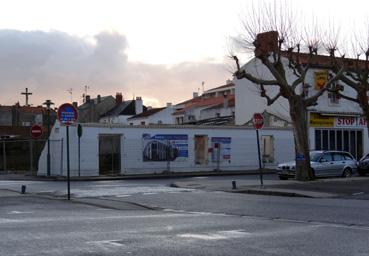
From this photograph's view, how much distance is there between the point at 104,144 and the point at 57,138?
3673mm

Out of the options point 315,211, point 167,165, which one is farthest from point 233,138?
point 315,211

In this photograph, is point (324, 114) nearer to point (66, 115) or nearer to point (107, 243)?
point (66, 115)

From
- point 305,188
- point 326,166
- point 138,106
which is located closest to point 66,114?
point 305,188

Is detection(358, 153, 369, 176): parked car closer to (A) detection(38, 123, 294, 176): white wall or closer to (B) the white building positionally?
(A) detection(38, 123, 294, 176): white wall

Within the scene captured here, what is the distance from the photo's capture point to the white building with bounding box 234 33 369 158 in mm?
46250

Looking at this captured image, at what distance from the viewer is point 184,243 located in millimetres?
9594

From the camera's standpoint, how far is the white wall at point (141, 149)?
3500cm

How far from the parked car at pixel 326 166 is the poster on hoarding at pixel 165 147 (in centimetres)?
1028

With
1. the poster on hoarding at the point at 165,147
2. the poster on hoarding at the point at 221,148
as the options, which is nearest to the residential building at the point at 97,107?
the poster on hoarding at the point at 221,148

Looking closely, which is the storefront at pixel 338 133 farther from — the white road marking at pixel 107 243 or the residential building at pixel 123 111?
the residential building at pixel 123 111

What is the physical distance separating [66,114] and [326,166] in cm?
1475

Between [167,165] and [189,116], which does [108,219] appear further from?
[189,116]

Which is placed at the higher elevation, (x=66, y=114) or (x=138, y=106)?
(x=138, y=106)

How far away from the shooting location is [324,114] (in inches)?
1837
